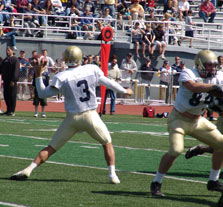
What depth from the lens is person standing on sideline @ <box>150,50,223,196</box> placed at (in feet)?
24.0

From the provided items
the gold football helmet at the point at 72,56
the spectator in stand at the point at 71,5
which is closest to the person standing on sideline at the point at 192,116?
the gold football helmet at the point at 72,56

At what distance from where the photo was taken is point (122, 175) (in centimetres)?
891

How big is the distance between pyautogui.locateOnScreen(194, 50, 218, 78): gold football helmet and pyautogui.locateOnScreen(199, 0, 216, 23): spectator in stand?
75.5ft

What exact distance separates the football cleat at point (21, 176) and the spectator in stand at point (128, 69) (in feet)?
51.3

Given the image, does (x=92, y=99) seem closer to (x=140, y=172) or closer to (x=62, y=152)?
(x=140, y=172)

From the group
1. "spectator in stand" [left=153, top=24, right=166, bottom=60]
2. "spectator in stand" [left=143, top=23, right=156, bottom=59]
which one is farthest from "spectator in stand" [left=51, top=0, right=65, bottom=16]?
"spectator in stand" [left=153, top=24, right=166, bottom=60]

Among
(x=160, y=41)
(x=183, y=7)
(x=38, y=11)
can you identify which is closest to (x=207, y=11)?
(x=183, y=7)

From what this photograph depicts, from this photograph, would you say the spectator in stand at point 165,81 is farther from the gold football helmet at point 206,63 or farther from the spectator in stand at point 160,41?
the gold football helmet at point 206,63

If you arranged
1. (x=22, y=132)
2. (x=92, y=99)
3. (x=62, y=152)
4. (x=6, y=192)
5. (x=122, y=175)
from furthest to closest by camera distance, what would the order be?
(x=22, y=132) → (x=62, y=152) → (x=122, y=175) → (x=92, y=99) → (x=6, y=192)

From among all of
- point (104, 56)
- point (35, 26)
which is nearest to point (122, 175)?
point (104, 56)

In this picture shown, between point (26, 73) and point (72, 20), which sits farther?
point (72, 20)

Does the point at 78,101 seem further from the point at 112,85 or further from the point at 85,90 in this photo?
the point at 112,85

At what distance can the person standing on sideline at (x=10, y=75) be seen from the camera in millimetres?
18219

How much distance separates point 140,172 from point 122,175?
387 mm
